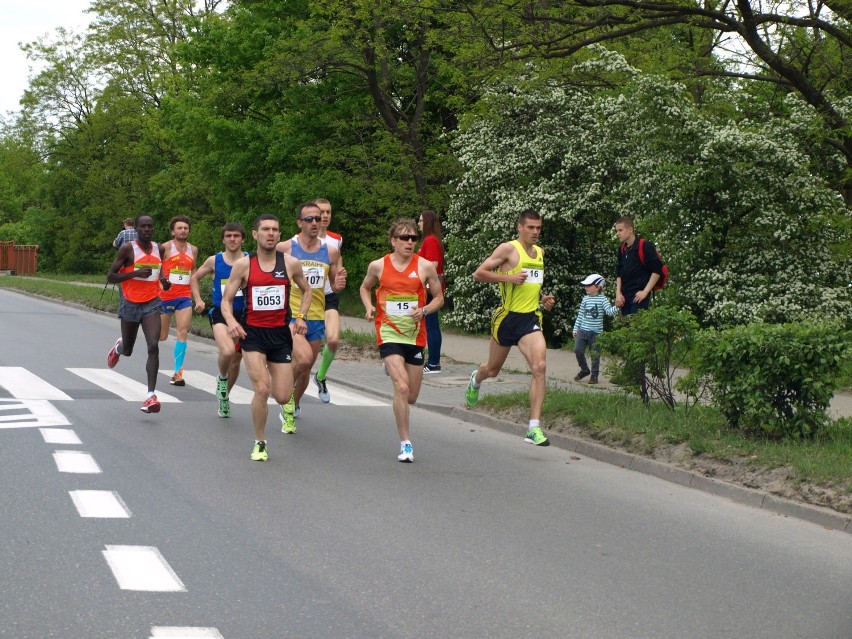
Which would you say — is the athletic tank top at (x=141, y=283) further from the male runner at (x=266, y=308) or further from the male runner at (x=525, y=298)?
the male runner at (x=525, y=298)

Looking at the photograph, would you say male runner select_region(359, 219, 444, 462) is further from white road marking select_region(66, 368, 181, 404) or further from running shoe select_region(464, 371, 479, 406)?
white road marking select_region(66, 368, 181, 404)

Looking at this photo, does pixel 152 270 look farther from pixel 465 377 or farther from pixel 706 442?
pixel 706 442

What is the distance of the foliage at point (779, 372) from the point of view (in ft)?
29.5

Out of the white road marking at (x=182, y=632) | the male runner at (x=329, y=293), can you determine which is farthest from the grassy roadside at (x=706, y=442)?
the white road marking at (x=182, y=632)

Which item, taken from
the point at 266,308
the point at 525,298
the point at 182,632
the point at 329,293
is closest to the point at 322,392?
the point at 329,293

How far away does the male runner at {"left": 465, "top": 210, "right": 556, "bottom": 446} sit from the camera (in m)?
10.3

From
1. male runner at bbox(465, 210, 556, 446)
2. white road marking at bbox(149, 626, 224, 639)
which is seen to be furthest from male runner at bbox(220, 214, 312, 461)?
white road marking at bbox(149, 626, 224, 639)

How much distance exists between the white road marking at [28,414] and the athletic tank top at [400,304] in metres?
3.11

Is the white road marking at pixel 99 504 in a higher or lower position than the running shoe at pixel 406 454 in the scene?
lower

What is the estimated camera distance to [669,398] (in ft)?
35.7

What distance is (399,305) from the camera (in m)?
9.58

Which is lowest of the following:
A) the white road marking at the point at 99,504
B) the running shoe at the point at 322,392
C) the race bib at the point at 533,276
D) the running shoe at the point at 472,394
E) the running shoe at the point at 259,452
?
the white road marking at the point at 99,504

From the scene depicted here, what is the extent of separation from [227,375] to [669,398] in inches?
161

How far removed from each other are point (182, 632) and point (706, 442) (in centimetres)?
532
